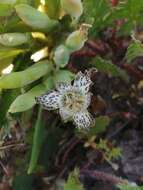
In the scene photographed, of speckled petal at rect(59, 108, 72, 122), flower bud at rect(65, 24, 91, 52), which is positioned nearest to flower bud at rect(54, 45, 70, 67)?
flower bud at rect(65, 24, 91, 52)

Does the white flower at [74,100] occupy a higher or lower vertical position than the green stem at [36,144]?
higher

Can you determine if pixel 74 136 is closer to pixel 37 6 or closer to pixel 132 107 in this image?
pixel 132 107

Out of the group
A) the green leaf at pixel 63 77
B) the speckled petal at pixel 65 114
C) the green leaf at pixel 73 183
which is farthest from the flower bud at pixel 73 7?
the green leaf at pixel 73 183

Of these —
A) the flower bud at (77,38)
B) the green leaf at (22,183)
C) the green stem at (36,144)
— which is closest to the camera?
the flower bud at (77,38)

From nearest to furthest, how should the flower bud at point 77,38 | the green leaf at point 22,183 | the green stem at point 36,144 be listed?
the flower bud at point 77,38 < the green stem at point 36,144 < the green leaf at point 22,183

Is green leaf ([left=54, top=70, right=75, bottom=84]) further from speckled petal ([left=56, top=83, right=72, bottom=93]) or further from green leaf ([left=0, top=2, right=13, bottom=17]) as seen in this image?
green leaf ([left=0, top=2, right=13, bottom=17])

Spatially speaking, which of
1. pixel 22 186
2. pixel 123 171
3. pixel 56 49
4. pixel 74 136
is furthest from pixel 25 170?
pixel 56 49

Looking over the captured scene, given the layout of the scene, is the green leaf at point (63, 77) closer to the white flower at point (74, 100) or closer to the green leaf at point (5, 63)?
the white flower at point (74, 100)

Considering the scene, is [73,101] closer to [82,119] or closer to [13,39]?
[82,119]

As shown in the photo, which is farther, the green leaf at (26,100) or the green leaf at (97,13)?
the green leaf at (97,13)
